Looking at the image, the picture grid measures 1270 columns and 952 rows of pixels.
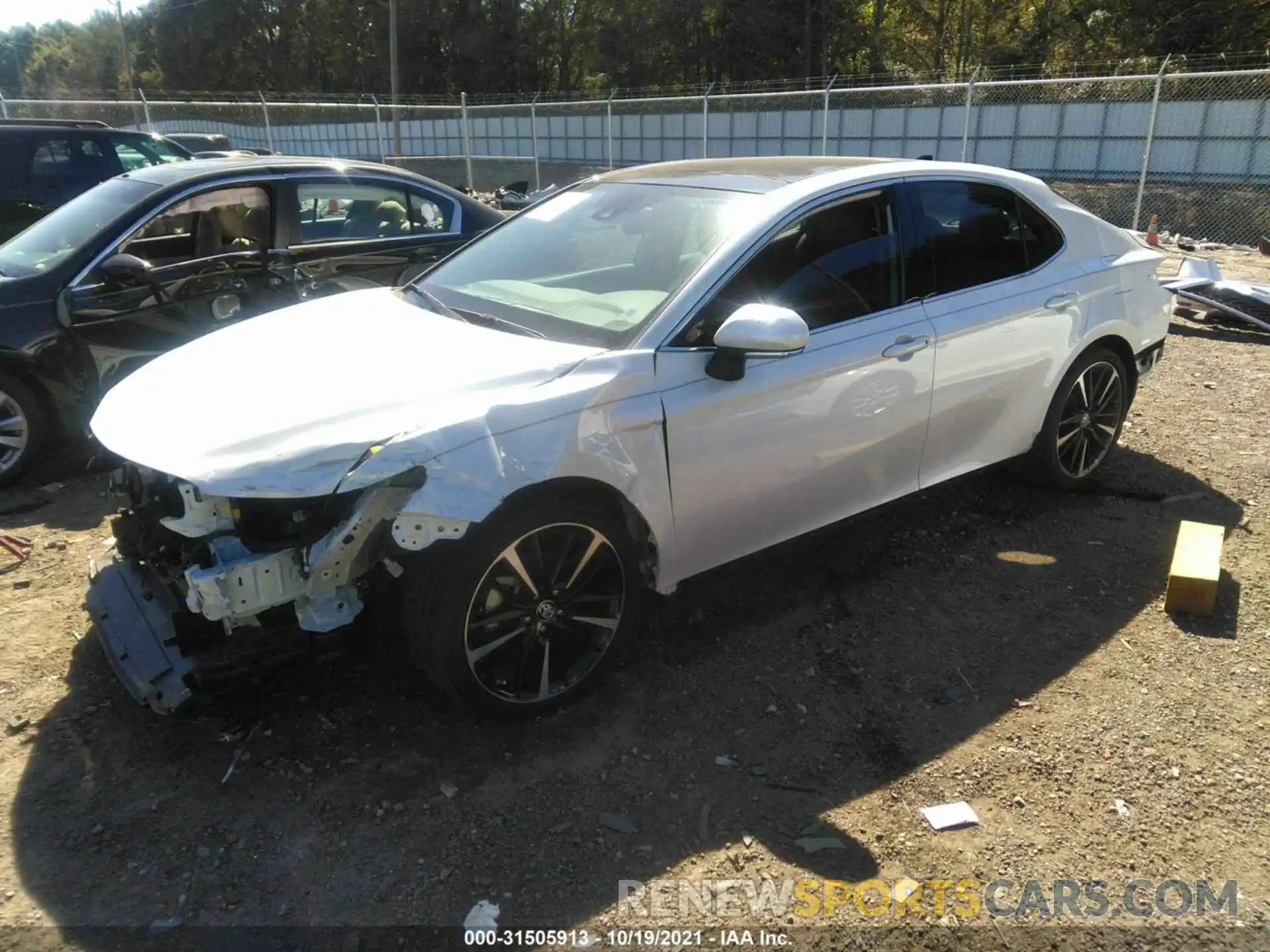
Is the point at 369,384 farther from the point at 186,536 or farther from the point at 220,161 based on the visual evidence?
the point at 220,161

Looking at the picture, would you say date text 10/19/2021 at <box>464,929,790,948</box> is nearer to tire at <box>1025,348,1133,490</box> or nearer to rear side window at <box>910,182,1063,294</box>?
rear side window at <box>910,182,1063,294</box>

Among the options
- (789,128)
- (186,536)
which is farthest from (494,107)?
(186,536)

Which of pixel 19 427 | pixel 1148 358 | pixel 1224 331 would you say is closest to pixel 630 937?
pixel 1148 358

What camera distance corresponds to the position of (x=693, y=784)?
2.95 m

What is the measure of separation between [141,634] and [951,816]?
2642mm

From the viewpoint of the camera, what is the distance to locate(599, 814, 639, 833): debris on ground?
2.77 m

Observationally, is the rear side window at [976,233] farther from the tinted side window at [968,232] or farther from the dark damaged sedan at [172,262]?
the dark damaged sedan at [172,262]

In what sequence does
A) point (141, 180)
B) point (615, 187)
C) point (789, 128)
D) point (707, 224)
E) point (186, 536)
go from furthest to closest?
point (789, 128) < point (141, 180) < point (615, 187) < point (707, 224) < point (186, 536)

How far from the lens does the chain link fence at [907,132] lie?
18.0 meters

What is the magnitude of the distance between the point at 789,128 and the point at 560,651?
76.4ft

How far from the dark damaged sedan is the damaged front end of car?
253 centimetres

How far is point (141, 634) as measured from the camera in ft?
9.96

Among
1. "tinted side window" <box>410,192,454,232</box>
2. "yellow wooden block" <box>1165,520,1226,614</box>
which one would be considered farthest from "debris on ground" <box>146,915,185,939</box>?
"tinted side window" <box>410,192,454,232</box>

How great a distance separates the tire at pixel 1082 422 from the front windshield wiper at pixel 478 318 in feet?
9.22
